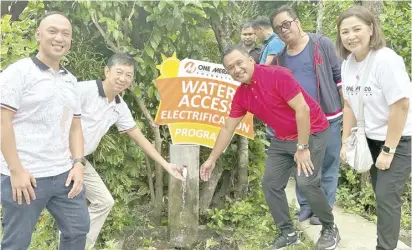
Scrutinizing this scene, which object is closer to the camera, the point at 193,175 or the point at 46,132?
the point at 46,132

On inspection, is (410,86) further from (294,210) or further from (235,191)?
(235,191)

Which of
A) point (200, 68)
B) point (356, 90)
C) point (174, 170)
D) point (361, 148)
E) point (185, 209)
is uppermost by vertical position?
point (200, 68)

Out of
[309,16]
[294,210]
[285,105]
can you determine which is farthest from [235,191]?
[309,16]

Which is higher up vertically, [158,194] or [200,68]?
[200,68]

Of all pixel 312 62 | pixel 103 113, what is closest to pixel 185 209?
pixel 103 113

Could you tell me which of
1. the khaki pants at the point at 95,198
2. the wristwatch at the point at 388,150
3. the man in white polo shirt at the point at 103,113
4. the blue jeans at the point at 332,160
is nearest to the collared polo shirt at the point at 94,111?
the man in white polo shirt at the point at 103,113

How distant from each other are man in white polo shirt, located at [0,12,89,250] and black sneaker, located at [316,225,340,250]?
76.8 inches

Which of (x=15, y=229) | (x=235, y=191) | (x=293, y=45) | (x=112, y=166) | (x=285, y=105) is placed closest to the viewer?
(x=15, y=229)

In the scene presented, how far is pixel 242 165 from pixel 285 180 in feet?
3.29

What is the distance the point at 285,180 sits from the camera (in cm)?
372

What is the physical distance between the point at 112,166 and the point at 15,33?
1.45 m

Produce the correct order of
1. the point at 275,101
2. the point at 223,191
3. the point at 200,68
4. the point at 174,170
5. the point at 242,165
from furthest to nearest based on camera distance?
the point at 223,191
the point at 242,165
the point at 200,68
the point at 174,170
the point at 275,101

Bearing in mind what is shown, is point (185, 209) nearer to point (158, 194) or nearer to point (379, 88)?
point (158, 194)

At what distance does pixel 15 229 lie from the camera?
8.58ft
